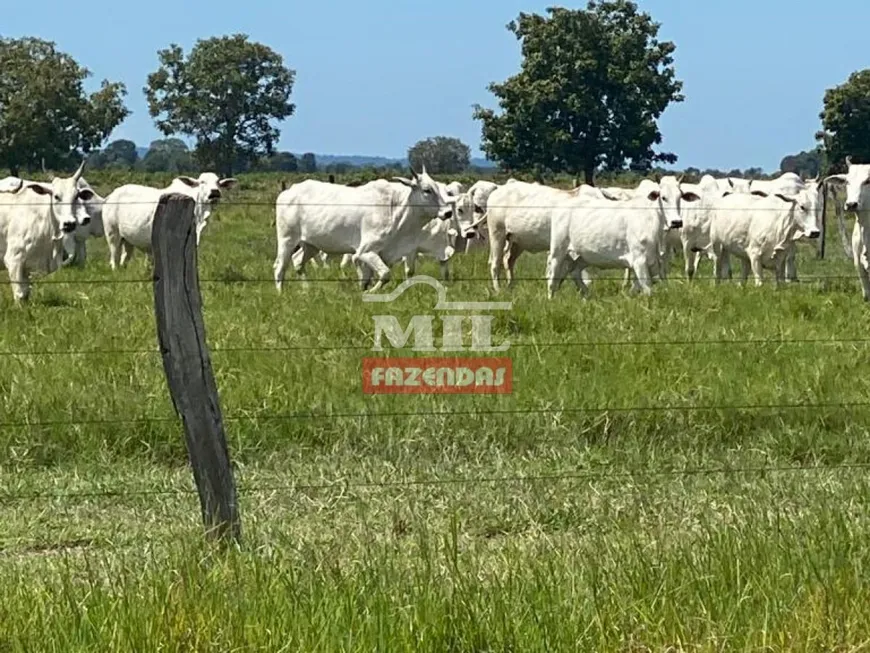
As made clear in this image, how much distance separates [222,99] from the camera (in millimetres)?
66688

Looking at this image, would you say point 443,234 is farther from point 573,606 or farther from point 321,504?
point 573,606

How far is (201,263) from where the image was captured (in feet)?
62.5

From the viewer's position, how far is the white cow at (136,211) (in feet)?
64.4

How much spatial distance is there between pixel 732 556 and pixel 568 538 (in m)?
1.07

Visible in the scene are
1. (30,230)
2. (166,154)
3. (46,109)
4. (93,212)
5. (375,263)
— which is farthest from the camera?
(166,154)

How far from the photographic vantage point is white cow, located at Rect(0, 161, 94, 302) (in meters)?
14.2

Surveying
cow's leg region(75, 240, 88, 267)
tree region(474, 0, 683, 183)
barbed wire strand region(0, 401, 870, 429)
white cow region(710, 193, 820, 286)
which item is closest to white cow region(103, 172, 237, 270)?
cow's leg region(75, 240, 88, 267)

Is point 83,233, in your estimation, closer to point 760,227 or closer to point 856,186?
point 760,227

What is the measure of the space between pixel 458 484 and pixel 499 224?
11866 mm

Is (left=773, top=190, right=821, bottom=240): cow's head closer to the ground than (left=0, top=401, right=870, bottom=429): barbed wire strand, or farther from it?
farther from it

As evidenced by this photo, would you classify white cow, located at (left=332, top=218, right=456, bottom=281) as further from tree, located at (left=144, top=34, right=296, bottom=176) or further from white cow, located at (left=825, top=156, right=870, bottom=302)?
tree, located at (left=144, top=34, right=296, bottom=176)

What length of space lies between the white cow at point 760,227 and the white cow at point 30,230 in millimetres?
8486

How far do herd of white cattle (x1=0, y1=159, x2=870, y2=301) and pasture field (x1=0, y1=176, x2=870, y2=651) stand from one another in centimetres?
165

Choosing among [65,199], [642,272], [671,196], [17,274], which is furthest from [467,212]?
[17,274]
